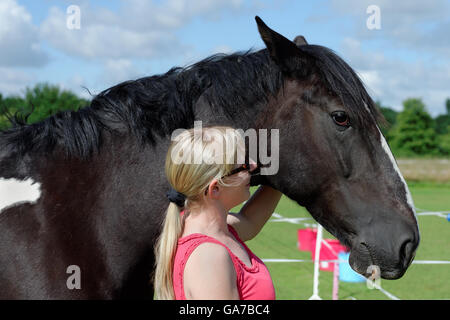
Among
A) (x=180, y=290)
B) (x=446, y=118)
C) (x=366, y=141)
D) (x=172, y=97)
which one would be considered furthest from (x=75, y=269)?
(x=446, y=118)

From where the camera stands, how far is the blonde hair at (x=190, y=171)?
5.46 ft

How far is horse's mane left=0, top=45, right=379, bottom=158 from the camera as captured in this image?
84.0 inches

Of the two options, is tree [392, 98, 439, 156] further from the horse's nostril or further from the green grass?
the horse's nostril

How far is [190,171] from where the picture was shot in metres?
1.66

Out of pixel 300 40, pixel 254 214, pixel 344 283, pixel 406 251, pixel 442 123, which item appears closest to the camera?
pixel 406 251

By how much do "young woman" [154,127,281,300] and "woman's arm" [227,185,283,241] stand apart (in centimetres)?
55

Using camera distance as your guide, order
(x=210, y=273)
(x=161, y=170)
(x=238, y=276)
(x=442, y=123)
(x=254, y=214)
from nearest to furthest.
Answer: (x=210, y=273)
(x=238, y=276)
(x=161, y=170)
(x=254, y=214)
(x=442, y=123)

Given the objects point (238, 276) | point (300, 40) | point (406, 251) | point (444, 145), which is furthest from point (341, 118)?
point (444, 145)

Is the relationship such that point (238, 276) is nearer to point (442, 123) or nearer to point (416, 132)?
point (416, 132)

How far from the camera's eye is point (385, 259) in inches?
77.7

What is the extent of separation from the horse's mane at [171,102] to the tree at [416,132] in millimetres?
58472

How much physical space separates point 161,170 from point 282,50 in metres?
0.78

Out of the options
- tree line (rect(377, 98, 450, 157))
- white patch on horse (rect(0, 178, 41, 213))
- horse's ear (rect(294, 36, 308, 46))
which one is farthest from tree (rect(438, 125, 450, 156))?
white patch on horse (rect(0, 178, 41, 213))

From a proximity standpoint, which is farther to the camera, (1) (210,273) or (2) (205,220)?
(2) (205,220)
